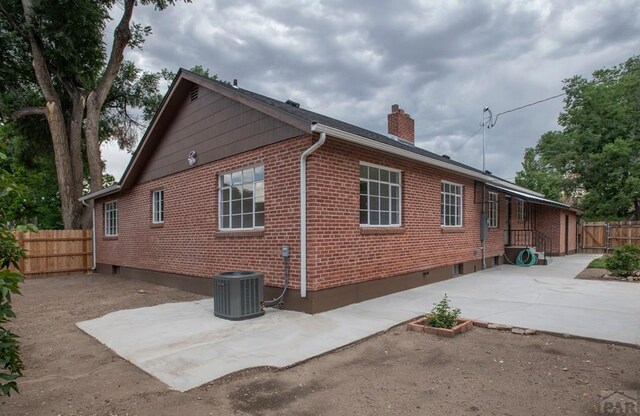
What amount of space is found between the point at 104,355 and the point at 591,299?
8970 millimetres

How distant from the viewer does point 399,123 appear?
15.7 m

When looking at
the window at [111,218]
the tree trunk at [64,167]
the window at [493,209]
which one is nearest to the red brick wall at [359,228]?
the window at [493,209]

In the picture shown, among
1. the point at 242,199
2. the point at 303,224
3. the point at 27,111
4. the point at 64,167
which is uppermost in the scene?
the point at 27,111

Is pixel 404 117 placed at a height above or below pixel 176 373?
above

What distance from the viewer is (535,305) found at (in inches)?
304

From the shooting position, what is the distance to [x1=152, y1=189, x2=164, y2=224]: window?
1252cm

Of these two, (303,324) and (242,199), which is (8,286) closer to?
(303,324)

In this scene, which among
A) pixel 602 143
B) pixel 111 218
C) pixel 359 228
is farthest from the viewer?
pixel 602 143

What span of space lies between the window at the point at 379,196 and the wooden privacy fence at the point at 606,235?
60.2 feet

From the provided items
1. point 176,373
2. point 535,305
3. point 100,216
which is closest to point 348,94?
point 535,305

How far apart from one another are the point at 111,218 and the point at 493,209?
15155mm

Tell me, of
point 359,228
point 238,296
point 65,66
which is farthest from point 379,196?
point 65,66

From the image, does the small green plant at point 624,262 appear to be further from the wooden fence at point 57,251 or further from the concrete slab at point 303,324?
the wooden fence at point 57,251

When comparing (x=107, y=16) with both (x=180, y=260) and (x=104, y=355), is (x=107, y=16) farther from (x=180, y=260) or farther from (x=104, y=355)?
(x=104, y=355)
